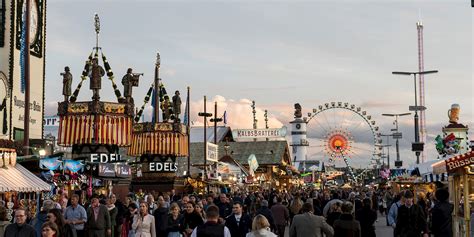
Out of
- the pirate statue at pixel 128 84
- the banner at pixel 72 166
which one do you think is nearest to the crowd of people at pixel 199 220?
the banner at pixel 72 166

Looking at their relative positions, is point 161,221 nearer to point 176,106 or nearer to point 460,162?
point 460,162

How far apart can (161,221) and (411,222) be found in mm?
5055

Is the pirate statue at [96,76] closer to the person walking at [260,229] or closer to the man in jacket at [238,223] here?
the man in jacket at [238,223]

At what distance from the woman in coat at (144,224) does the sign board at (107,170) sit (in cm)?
1356

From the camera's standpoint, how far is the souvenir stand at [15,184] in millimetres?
18312

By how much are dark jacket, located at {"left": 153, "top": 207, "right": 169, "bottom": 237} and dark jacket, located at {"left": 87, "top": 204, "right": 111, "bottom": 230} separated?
1.15 meters

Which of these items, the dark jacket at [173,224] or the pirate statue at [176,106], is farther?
the pirate statue at [176,106]

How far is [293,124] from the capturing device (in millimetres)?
166625

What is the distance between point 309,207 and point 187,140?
1511 inches

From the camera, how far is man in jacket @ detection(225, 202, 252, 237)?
45.3 ft

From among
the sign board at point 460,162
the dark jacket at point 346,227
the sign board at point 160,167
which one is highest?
the sign board at point 160,167

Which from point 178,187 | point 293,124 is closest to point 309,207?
point 178,187

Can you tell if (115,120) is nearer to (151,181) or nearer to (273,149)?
(151,181)

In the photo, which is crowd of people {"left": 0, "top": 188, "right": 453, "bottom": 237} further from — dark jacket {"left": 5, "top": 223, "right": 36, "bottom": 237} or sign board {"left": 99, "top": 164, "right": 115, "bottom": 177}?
sign board {"left": 99, "top": 164, "right": 115, "bottom": 177}
